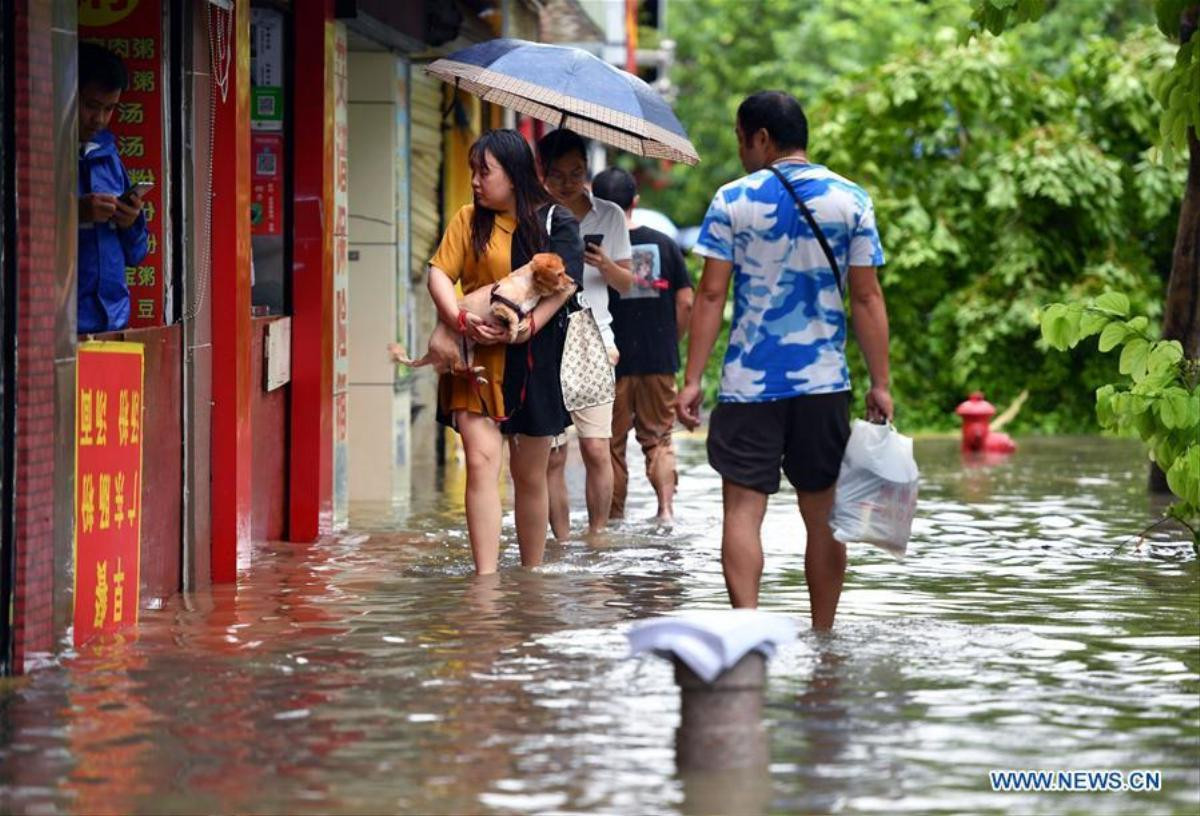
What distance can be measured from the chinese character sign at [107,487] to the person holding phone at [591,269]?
106 inches

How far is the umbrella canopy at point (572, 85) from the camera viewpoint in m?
11.0

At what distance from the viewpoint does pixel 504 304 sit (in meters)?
9.84

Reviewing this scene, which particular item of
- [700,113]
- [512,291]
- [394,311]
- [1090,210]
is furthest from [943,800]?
[700,113]

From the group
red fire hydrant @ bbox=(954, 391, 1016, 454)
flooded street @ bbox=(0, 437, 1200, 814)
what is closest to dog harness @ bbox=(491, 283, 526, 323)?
flooded street @ bbox=(0, 437, 1200, 814)

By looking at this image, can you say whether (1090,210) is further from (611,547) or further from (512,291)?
(512,291)

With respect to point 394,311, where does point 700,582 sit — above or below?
below

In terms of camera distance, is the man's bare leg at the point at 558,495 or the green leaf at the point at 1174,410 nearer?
the green leaf at the point at 1174,410

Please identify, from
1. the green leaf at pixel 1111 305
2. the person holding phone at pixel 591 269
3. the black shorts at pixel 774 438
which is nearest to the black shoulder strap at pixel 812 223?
the black shorts at pixel 774 438

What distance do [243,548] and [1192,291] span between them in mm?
6266

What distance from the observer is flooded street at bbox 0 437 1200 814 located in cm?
616

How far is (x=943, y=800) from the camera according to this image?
6023 mm

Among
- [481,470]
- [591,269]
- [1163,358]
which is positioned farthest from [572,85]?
[1163,358]

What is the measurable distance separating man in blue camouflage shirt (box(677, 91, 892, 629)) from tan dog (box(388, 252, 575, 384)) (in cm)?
149

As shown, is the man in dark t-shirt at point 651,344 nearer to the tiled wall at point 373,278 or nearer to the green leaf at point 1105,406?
the tiled wall at point 373,278
